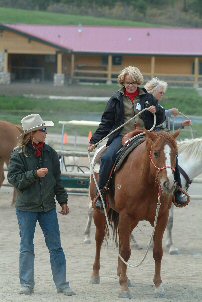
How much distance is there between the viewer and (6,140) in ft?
48.0

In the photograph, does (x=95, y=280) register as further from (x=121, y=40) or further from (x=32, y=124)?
(x=121, y=40)

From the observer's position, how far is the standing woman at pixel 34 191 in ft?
25.8

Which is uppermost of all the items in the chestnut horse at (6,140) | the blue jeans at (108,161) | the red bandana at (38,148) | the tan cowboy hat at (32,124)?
the tan cowboy hat at (32,124)

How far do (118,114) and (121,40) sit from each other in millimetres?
50460

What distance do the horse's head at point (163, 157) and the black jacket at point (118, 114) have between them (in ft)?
2.57

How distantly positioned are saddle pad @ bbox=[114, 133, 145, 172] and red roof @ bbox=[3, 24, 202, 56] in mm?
46656

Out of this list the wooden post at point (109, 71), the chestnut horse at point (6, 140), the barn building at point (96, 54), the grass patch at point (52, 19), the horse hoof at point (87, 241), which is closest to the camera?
the horse hoof at point (87, 241)

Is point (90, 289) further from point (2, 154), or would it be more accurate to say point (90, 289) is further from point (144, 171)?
point (2, 154)

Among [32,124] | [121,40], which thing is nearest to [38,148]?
[32,124]

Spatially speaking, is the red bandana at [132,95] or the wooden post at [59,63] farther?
the wooden post at [59,63]

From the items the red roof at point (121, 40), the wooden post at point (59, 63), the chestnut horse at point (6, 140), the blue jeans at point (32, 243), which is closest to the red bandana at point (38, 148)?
the blue jeans at point (32, 243)

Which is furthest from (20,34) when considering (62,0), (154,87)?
(154,87)

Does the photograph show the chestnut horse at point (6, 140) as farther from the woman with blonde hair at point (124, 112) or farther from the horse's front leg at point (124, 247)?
the horse's front leg at point (124, 247)

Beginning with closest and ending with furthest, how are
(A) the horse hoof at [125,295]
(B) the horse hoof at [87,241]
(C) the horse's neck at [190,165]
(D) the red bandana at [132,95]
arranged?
(A) the horse hoof at [125,295], (D) the red bandana at [132,95], (C) the horse's neck at [190,165], (B) the horse hoof at [87,241]
